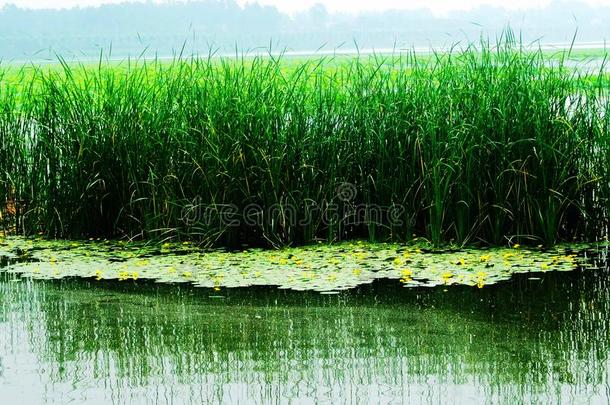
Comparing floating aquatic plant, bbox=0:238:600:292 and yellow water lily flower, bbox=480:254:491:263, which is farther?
yellow water lily flower, bbox=480:254:491:263

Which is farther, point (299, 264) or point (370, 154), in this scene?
point (370, 154)

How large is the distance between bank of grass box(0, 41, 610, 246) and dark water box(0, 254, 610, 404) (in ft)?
2.72

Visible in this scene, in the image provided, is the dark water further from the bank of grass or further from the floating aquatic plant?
the bank of grass

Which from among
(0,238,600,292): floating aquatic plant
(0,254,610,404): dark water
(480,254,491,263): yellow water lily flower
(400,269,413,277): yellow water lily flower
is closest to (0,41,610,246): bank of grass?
(0,238,600,292): floating aquatic plant

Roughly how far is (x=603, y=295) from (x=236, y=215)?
7.95ft

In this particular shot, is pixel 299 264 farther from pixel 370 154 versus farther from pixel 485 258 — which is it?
pixel 485 258

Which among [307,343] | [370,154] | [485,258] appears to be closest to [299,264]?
[370,154]

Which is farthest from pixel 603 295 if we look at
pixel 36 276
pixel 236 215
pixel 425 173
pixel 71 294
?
pixel 36 276

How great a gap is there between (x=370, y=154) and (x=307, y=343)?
7.26 ft

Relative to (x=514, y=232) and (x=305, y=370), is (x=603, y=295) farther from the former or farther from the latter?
(x=305, y=370)

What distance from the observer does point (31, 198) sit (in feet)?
23.3

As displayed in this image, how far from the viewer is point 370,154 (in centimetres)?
641

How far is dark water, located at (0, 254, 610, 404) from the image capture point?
383 cm

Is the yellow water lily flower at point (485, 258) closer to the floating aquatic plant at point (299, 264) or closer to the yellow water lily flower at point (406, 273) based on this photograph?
the floating aquatic plant at point (299, 264)
